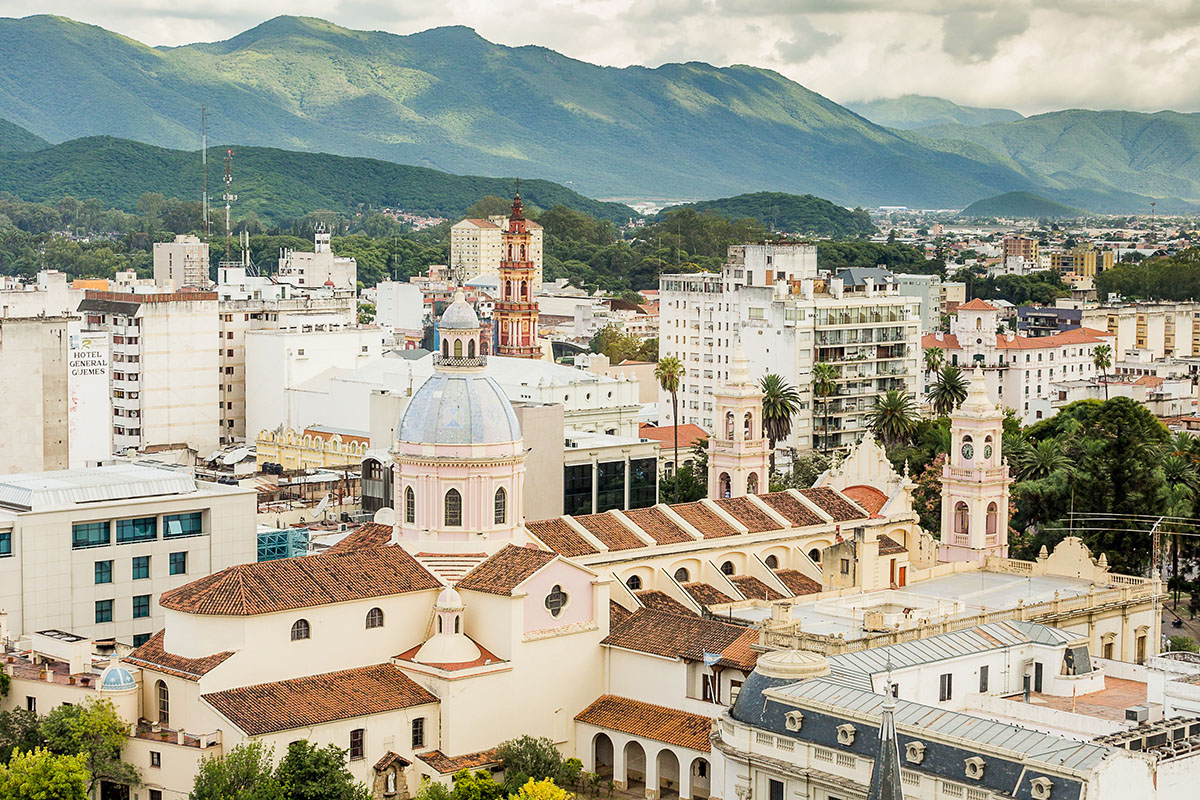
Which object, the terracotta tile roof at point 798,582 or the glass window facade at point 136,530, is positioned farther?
the terracotta tile roof at point 798,582

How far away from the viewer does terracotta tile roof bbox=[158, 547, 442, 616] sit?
54.9 meters

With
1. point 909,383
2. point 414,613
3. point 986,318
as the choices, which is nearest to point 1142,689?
point 414,613

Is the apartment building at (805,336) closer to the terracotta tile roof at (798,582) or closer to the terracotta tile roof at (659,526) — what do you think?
the terracotta tile roof at (798,582)

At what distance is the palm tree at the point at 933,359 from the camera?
13700 centimetres

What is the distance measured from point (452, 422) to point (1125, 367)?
10400 cm

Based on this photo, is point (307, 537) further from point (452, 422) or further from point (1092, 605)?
point (1092, 605)

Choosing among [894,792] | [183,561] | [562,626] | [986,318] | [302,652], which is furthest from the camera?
[986,318]

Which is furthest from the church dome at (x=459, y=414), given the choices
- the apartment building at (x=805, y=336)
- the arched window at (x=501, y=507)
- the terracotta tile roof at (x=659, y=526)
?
the apartment building at (x=805, y=336)

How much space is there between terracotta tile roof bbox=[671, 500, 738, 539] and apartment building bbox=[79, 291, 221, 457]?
60723mm

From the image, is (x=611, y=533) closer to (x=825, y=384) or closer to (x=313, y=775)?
(x=313, y=775)

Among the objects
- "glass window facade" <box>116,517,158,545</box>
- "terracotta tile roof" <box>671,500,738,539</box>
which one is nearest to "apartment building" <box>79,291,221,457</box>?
"glass window facade" <box>116,517,158,545</box>

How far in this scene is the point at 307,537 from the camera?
76.8 meters

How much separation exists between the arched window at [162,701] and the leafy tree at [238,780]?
3.80 meters

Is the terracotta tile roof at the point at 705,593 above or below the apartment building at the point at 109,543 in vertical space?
below
